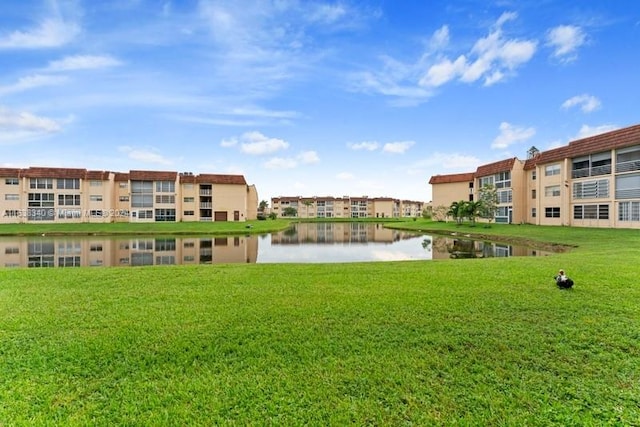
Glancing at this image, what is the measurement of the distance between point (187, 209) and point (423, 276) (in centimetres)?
5626

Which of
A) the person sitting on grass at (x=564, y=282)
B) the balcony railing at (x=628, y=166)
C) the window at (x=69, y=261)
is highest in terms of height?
the balcony railing at (x=628, y=166)

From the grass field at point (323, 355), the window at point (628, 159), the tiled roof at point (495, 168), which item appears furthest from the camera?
the tiled roof at point (495, 168)

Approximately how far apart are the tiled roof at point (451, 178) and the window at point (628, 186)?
30990 mm

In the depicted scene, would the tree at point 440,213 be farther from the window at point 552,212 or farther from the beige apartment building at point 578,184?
the window at point 552,212

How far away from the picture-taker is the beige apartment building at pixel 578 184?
30750 millimetres

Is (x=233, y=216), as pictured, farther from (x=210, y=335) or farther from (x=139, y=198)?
(x=210, y=335)

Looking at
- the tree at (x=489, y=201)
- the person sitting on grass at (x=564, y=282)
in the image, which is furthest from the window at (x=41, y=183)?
the person sitting on grass at (x=564, y=282)

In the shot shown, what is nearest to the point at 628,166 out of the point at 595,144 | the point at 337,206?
the point at 595,144

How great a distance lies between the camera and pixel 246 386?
13.6ft

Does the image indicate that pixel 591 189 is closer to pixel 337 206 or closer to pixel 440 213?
pixel 440 213

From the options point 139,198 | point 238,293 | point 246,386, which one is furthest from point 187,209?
point 246,386

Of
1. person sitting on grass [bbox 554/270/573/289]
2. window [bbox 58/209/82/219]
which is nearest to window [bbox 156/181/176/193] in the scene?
window [bbox 58/209/82/219]

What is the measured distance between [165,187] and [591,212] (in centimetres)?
5821

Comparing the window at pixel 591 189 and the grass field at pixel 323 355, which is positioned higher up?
the window at pixel 591 189
